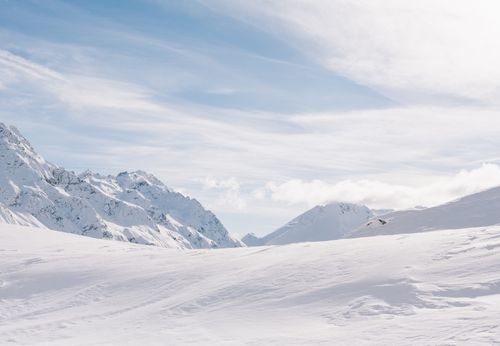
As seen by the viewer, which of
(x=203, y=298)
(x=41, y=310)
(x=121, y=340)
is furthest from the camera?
(x=41, y=310)

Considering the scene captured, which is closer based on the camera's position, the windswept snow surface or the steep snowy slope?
the windswept snow surface

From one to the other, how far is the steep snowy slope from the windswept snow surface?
4641cm

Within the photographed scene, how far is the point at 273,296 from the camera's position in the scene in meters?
19.6

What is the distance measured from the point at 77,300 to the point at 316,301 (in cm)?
1058

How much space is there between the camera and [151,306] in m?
20.8

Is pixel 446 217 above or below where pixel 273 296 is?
above

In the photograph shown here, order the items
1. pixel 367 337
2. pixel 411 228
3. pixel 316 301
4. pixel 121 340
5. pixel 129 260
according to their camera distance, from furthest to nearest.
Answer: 1. pixel 411 228
2. pixel 129 260
3. pixel 316 301
4. pixel 121 340
5. pixel 367 337

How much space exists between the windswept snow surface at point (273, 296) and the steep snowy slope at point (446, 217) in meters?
46.4

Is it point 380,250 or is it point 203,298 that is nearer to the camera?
point 203,298

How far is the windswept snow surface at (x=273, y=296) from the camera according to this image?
14779 mm

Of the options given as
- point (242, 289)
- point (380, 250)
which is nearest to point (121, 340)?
point (242, 289)

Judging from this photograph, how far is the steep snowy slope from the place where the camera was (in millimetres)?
69188

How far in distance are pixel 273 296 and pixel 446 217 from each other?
5987cm

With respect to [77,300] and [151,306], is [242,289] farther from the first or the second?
[77,300]
